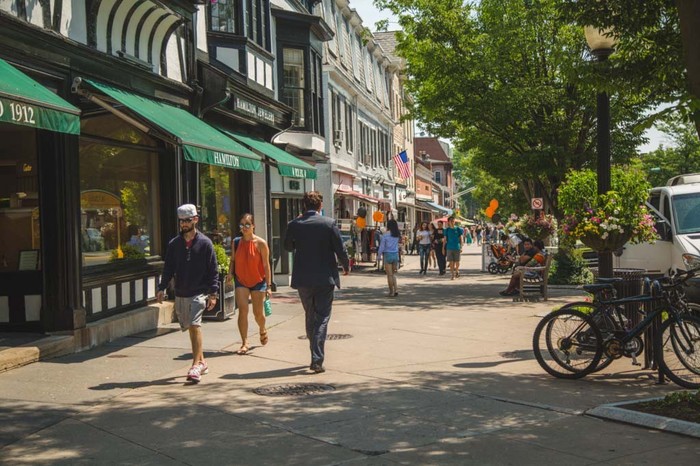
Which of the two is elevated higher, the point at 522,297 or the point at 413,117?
the point at 413,117

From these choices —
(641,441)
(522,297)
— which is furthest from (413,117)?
(641,441)

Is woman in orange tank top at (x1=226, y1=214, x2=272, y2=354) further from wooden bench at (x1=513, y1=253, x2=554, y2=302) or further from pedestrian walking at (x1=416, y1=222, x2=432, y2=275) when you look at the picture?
pedestrian walking at (x1=416, y1=222, x2=432, y2=275)

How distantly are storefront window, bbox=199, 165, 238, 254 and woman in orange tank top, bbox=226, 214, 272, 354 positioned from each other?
444 cm

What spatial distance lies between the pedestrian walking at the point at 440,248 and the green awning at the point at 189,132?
13.6m

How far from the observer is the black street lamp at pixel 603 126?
9.70 m

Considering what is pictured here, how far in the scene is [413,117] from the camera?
2428 cm

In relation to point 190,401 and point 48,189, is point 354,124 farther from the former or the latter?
point 190,401

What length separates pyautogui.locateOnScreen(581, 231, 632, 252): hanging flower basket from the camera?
32.2 feet

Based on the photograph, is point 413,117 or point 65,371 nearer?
point 65,371

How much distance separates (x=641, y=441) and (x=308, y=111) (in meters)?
18.0

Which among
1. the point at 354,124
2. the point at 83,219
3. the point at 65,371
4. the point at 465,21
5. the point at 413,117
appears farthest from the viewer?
the point at 354,124

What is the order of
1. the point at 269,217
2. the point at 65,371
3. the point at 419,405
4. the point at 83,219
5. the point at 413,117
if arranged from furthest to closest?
the point at 413,117, the point at 269,217, the point at 83,219, the point at 65,371, the point at 419,405

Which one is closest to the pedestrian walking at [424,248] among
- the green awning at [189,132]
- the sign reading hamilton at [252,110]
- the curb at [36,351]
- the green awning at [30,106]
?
the sign reading hamilton at [252,110]

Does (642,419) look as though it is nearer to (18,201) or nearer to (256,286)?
(256,286)
